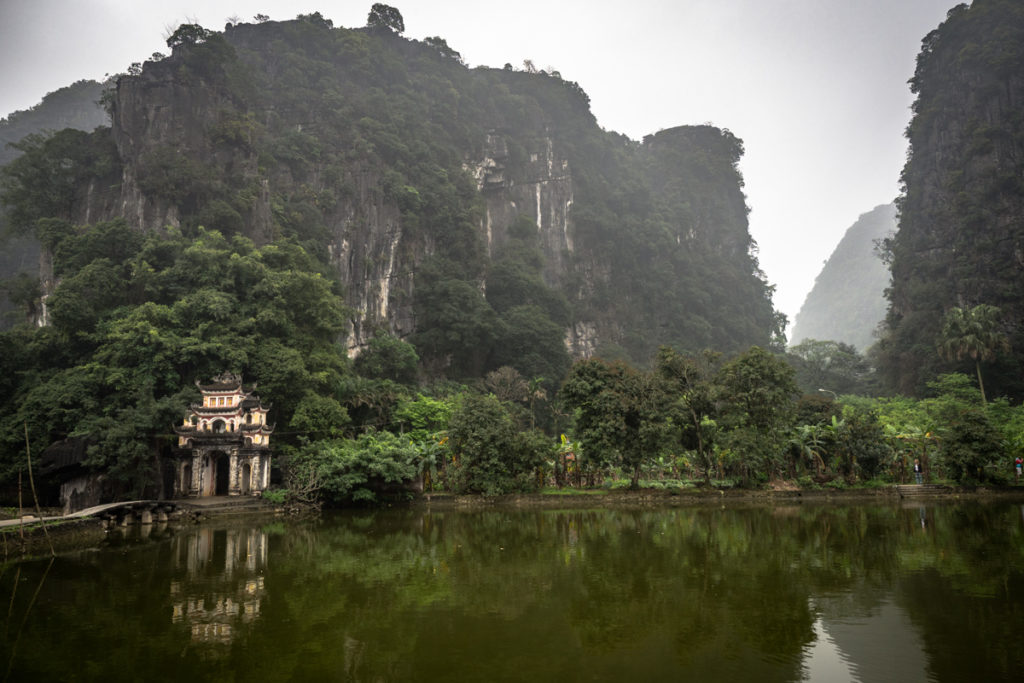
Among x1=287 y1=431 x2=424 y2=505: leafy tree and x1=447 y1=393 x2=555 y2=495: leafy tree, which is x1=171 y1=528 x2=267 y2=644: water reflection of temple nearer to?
x1=287 y1=431 x2=424 y2=505: leafy tree

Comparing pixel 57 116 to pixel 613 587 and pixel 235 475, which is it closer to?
pixel 235 475

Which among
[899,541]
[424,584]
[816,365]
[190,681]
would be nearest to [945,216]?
[816,365]

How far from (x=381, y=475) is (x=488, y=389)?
19.1 m

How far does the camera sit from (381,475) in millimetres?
24125

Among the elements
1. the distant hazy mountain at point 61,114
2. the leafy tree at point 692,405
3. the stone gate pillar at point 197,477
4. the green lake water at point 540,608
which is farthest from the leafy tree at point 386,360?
the distant hazy mountain at point 61,114

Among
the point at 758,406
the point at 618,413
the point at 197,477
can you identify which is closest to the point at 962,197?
the point at 758,406

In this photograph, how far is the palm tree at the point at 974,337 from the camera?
38625mm

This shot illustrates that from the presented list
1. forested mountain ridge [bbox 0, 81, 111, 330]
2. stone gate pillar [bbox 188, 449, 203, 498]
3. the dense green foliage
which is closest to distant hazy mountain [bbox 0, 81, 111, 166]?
forested mountain ridge [bbox 0, 81, 111, 330]

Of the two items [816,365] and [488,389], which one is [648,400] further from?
[816,365]

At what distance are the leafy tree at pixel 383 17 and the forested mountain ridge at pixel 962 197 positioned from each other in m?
59.5

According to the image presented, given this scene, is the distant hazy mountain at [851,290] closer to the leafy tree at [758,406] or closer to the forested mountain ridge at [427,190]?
the forested mountain ridge at [427,190]

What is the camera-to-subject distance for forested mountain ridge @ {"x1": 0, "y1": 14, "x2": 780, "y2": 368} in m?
41.3

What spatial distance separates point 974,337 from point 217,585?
46.1 m

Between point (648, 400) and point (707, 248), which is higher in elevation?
point (707, 248)
